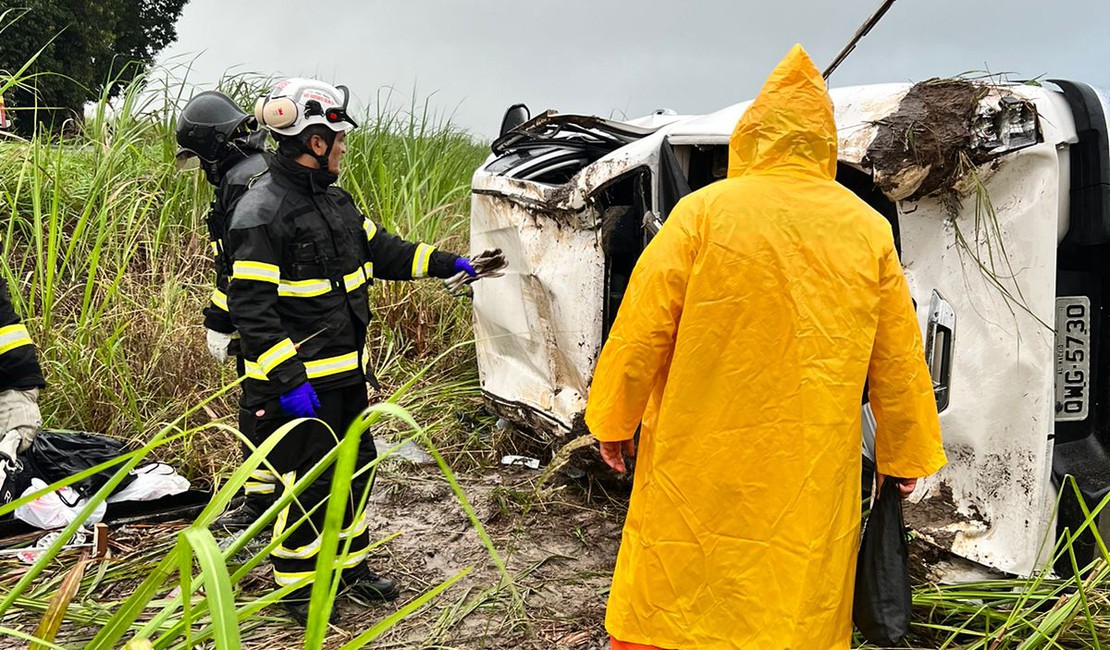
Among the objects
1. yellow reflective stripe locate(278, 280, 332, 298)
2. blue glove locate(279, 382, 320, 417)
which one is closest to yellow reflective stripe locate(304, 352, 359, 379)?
blue glove locate(279, 382, 320, 417)

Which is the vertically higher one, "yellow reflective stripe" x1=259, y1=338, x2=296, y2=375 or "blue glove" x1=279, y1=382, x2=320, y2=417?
"yellow reflective stripe" x1=259, y1=338, x2=296, y2=375

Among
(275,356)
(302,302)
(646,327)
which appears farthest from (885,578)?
(302,302)

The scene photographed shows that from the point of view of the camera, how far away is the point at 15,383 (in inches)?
108

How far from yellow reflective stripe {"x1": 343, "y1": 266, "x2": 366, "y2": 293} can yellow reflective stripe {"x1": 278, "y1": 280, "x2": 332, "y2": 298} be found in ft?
0.34

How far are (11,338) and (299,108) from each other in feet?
3.86

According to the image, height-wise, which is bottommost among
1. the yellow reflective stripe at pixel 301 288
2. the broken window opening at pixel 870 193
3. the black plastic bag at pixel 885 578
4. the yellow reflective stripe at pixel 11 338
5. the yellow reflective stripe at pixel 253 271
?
the black plastic bag at pixel 885 578

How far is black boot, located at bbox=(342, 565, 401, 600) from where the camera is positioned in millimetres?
3129

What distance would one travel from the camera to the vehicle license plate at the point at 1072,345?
261cm

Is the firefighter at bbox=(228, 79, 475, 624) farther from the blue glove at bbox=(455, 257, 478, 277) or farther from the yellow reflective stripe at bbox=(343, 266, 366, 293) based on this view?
the blue glove at bbox=(455, 257, 478, 277)

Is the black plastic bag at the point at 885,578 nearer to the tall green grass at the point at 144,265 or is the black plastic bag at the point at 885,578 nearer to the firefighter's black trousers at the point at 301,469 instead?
the firefighter's black trousers at the point at 301,469

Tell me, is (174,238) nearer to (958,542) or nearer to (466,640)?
(466,640)

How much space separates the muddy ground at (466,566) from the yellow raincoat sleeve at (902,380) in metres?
1.13

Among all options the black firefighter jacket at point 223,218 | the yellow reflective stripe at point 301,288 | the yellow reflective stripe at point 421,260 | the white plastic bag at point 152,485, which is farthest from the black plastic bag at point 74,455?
the yellow reflective stripe at point 421,260

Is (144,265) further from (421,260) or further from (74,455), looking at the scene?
(421,260)
